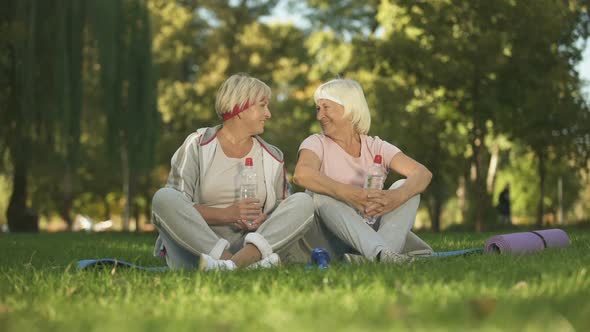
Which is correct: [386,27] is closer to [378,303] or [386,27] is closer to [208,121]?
[208,121]

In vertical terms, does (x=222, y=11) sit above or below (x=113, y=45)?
above

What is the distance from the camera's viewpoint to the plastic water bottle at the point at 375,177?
21.7ft

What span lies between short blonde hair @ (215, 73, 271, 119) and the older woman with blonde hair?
526 mm

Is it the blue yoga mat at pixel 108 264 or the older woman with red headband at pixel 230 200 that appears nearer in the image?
the blue yoga mat at pixel 108 264

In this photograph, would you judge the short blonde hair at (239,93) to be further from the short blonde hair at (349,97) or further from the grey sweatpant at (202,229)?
the grey sweatpant at (202,229)

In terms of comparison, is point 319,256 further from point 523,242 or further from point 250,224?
point 523,242

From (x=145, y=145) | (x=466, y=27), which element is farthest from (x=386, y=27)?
(x=145, y=145)

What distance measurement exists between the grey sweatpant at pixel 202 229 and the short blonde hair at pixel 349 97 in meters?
1.01

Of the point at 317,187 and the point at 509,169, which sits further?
the point at 509,169

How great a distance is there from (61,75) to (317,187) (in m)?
13.0

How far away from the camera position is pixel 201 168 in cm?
638

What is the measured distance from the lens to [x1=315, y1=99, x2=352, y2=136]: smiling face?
6.78m

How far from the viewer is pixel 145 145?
20438 millimetres

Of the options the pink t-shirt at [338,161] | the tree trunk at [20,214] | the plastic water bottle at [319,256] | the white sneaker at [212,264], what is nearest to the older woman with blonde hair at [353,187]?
the pink t-shirt at [338,161]
